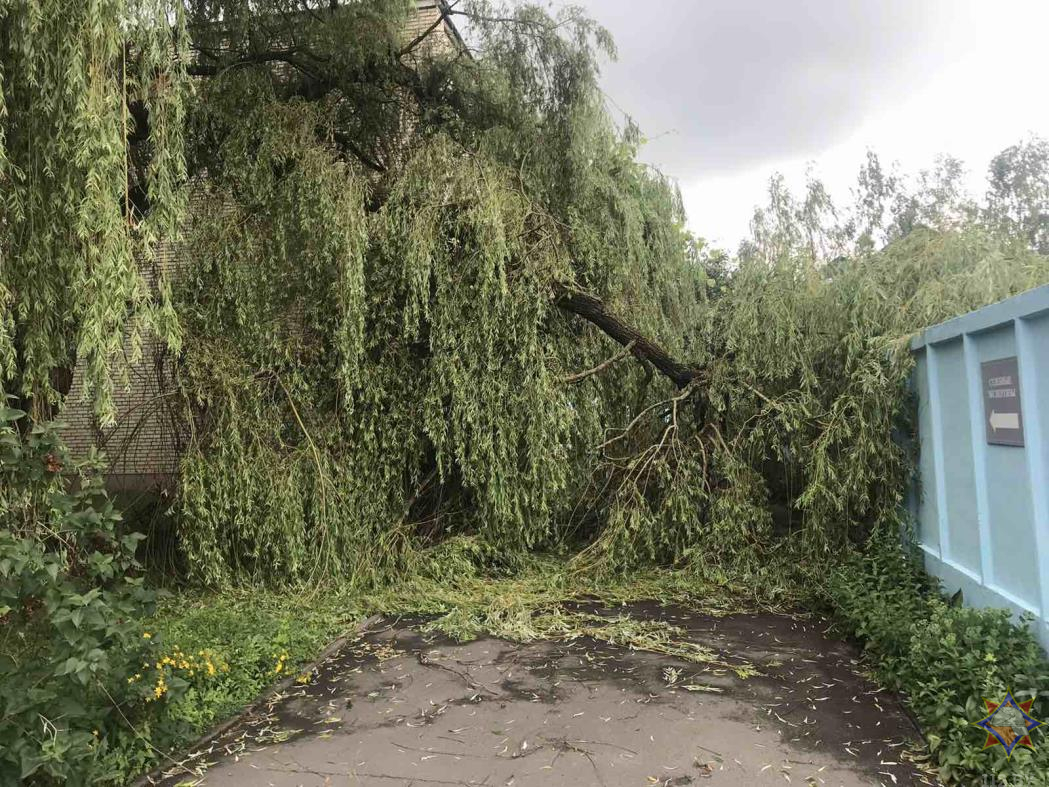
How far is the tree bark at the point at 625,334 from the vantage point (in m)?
7.88

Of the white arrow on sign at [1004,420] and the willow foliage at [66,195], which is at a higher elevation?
the willow foliage at [66,195]

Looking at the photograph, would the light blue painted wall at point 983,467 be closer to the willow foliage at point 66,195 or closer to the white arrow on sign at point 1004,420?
the white arrow on sign at point 1004,420

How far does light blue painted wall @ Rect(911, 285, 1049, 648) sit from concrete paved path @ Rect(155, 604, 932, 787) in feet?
3.08

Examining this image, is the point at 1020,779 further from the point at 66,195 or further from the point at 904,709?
the point at 66,195

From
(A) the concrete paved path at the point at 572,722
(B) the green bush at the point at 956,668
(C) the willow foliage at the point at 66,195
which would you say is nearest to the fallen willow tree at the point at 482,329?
(C) the willow foliage at the point at 66,195

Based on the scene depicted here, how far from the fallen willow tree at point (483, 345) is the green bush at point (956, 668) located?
5.00 ft

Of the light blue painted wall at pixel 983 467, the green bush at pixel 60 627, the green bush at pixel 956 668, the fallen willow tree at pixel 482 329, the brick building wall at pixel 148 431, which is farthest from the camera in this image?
the brick building wall at pixel 148 431

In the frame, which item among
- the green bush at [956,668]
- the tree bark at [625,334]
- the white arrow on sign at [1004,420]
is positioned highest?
the tree bark at [625,334]

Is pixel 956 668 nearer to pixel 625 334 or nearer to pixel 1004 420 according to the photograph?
pixel 1004 420

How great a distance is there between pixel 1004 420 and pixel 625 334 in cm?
424

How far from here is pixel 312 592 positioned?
21.9ft

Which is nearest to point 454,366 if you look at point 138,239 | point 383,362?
point 383,362

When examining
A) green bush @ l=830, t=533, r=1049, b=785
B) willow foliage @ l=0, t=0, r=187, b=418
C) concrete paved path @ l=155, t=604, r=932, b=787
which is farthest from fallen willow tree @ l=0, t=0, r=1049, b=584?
concrete paved path @ l=155, t=604, r=932, b=787

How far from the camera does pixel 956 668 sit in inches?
144
